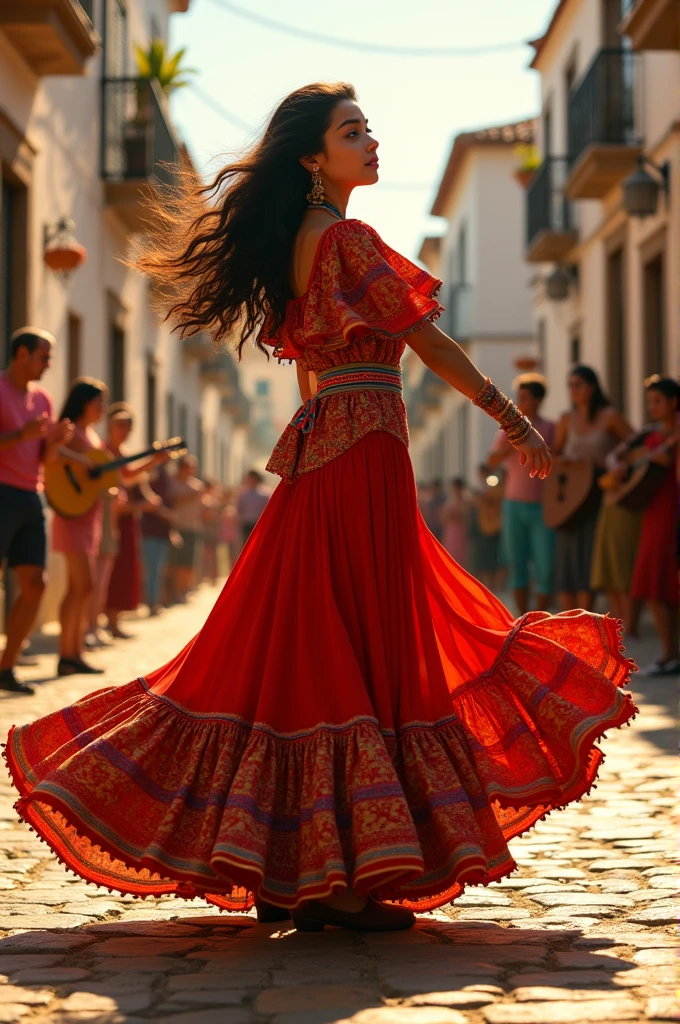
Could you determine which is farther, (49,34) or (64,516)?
(49,34)

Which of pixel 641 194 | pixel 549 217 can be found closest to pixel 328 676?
pixel 641 194

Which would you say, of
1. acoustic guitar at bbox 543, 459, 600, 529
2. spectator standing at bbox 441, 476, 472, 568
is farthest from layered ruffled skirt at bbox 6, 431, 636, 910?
spectator standing at bbox 441, 476, 472, 568

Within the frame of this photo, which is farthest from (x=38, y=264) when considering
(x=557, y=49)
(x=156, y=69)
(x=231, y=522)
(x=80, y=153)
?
(x=231, y=522)

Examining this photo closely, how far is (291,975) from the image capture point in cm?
331

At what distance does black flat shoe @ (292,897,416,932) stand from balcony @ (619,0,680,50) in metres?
10.7

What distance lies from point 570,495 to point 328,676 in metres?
7.62

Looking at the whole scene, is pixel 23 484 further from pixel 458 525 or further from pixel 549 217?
pixel 458 525

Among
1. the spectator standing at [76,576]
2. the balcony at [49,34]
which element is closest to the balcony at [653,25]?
the balcony at [49,34]

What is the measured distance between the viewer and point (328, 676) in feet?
12.3

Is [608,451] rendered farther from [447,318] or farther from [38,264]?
[447,318]

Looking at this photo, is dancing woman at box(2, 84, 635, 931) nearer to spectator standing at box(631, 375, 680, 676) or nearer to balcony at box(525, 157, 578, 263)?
spectator standing at box(631, 375, 680, 676)

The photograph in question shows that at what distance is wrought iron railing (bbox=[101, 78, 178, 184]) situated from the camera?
17.8 m

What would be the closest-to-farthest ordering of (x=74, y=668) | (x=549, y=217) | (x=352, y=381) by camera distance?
(x=352, y=381) → (x=74, y=668) → (x=549, y=217)

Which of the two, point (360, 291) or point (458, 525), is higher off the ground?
point (458, 525)
